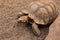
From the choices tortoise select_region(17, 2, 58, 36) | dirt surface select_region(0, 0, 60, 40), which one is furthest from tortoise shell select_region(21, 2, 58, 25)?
dirt surface select_region(0, 0, 60, 40)

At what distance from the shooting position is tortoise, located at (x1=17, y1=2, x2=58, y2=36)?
73.7 inches

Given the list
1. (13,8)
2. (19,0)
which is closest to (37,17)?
(13,8)

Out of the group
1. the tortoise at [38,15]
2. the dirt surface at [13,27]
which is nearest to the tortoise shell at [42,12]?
the tortoise at [38,15]

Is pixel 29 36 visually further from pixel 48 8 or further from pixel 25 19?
pixel 48 8

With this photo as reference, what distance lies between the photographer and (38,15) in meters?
1.88

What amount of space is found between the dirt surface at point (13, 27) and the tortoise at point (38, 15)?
0.07 metres

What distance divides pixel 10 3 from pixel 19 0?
0.15 meters

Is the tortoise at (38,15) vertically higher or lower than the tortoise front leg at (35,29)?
higher

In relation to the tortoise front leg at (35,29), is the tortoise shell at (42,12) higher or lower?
higher

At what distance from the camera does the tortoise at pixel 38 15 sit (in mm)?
1873

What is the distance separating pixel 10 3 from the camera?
239 centimetres

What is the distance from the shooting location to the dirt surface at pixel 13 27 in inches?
71.3

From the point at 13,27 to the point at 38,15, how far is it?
304 mm

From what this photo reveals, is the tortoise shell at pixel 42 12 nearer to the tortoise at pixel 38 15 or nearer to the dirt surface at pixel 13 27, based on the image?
the tortoise at pixel 38 15
